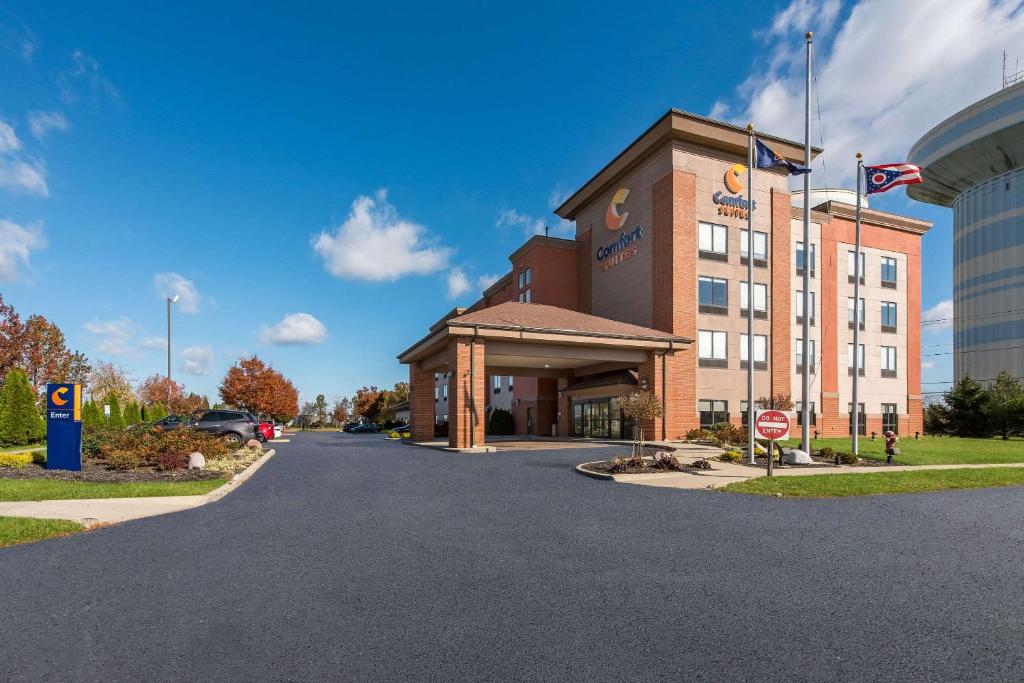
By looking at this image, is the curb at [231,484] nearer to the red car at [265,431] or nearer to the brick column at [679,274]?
the red car at [265,431]

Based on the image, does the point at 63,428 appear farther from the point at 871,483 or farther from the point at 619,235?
the point at 619,235

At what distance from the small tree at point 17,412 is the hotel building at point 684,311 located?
18.2 metres

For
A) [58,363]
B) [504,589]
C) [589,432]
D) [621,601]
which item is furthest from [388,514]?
[58,363]

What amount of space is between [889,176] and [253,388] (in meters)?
72.4

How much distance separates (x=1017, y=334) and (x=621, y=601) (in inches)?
3212

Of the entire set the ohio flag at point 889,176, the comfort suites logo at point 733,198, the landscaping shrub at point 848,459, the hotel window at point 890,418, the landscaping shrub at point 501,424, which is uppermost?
the comfort suites logo at point 733,198

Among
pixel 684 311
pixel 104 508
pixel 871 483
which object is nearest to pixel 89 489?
pixel 104 508

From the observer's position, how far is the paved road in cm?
444

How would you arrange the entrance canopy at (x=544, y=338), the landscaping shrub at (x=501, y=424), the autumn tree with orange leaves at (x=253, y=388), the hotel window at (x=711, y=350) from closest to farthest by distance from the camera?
1. the entrance canopy at (x=544, y=338)
2. the hotel window at (x=711, y=350)
3. the landscaping shrub at (x=501, y=424)
4. the autumn tree with orange leaves at (x=253, y=388)

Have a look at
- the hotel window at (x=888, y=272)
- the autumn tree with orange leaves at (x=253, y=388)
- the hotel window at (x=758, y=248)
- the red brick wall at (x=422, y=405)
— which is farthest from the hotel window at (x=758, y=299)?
the autumn tree with orange leaves at (x=253, y=388)

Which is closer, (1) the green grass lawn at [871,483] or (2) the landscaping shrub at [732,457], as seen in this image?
(1) the green grass lawn at [871,483]

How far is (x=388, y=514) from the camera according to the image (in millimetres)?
10312

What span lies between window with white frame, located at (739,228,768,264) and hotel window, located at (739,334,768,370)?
477 cm

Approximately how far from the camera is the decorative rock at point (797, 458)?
18.6 metres
